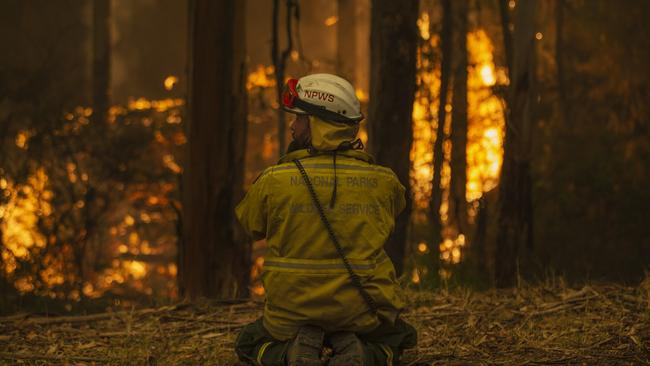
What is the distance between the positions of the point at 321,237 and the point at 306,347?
544 mm

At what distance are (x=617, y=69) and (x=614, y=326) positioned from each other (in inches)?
678

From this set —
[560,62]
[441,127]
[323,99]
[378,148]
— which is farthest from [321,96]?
[560,62]

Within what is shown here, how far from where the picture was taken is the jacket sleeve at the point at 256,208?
190 inches

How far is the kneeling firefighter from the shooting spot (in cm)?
473

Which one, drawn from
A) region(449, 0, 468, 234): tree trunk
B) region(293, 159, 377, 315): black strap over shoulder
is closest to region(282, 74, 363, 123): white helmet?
region(293, 159, 377, 315): black strap over shoulder

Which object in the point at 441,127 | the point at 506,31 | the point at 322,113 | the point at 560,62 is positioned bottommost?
the point at 322,113

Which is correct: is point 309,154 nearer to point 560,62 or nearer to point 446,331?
point 446,331

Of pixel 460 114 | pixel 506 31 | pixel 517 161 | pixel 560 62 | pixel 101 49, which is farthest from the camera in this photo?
pixel 101 49

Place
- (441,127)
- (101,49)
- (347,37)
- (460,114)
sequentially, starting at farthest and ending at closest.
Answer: (347,37) → (101,49) → (460,114) → (441,127)

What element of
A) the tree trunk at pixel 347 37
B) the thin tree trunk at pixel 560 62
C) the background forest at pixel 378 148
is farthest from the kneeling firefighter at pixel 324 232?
the tree trunk at pixel 347 37

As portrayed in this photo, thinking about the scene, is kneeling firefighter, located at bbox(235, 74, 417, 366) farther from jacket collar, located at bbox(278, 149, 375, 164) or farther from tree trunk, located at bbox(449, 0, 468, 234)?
tree trunk, located at bbox(449, 0, 468, 234)

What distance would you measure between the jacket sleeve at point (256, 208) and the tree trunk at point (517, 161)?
7051 mm

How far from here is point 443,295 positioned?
24.5 ft

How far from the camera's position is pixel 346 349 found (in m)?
4.75
